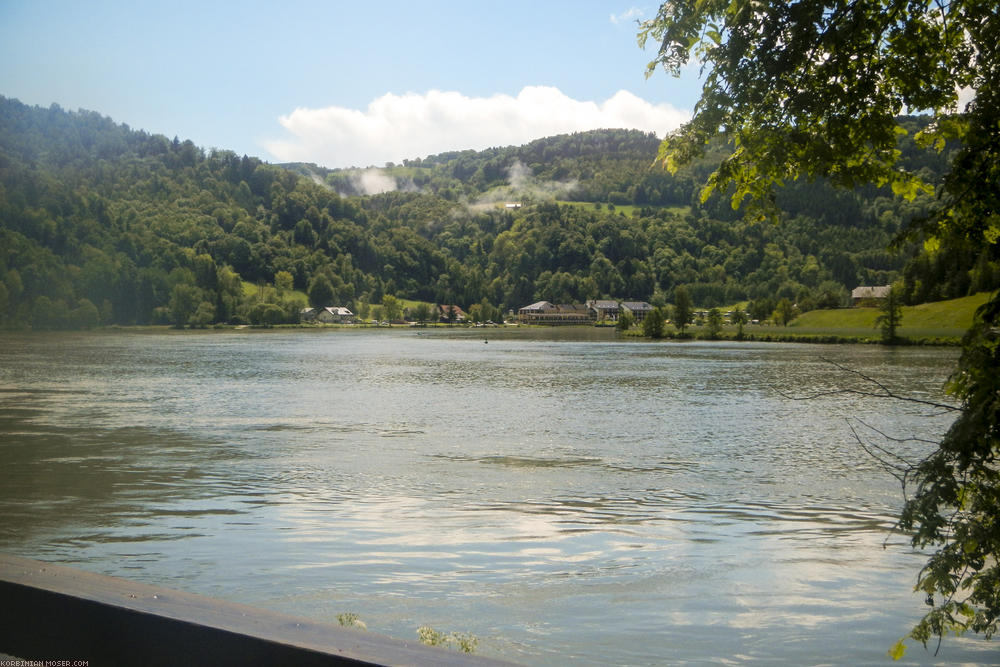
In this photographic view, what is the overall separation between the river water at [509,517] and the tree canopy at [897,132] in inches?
126

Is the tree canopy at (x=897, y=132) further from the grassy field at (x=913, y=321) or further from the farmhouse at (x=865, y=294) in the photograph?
the farmhouse at (x=865, y=294)

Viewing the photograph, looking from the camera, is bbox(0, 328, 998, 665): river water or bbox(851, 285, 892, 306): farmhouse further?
bbox(851, 285, 892, 306): farmhouse

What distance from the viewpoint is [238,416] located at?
27.3 metres

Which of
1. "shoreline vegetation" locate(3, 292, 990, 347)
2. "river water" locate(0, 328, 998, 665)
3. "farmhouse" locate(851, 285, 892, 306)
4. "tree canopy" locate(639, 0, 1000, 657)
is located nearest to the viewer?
"tree canopy" locate(639, 0, 1000, 657)

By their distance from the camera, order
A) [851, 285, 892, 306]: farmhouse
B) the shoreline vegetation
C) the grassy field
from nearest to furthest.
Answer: the shoreline vegetation, the grassy field, [851, 285, 892, 306]: farmhouse

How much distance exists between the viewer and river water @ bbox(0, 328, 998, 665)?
7.87 metres

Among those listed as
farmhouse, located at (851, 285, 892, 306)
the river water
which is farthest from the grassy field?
the river water

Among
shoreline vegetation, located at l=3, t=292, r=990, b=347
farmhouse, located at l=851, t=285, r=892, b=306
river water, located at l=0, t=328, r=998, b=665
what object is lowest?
river water, located at l=0, t=328, r=998, b=665

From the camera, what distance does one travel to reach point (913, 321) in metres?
103

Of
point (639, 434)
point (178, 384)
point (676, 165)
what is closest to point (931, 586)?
point (676, 165)

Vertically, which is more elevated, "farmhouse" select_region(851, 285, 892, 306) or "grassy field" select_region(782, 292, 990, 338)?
"farmhouse" select_region(851, 285, 892, 306)

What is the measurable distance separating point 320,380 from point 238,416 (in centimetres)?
1689

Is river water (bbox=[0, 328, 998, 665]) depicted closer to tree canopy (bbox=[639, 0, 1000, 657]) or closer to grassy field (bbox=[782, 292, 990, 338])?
tree canopy (bbox=[639, 0, 1000, 657])

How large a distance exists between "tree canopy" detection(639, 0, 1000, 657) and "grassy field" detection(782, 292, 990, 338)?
8032 centimetres
